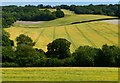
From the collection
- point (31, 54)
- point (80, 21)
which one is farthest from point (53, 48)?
point (80, 21)

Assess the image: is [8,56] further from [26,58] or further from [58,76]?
[58,76]

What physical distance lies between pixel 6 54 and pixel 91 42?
1781 centimetres

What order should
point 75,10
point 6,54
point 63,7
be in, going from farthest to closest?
point 63,7 < point 75,10 < point 6,54

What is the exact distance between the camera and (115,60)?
1025 inches

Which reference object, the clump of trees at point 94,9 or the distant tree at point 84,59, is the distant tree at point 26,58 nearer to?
the distant tree at point 84,59

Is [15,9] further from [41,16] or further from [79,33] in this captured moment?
[79,33]

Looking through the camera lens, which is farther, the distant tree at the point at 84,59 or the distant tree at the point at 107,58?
the distant tree at the point at 107,58

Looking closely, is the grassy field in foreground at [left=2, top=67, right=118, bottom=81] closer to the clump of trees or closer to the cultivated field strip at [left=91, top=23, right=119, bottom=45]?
the cultivated field strip at [left=91, top=23, right=119, bottom=45]

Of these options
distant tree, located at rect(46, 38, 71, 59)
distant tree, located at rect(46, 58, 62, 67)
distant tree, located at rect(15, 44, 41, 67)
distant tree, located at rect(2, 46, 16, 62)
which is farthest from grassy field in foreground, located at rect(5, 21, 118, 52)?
distant tree, located at rect(46, 58, 62, 67)

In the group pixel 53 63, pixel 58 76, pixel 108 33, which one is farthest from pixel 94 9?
pixel 58 76

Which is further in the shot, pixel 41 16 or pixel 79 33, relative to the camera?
pixel 41 16

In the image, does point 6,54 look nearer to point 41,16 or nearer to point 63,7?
point 41,16

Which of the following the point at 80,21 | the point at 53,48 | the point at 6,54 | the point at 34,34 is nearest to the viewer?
the point at 6,54

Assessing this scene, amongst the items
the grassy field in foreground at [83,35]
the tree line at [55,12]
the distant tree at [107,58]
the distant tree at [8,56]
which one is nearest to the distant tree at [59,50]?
the grassy field in foreground at [83,35]
